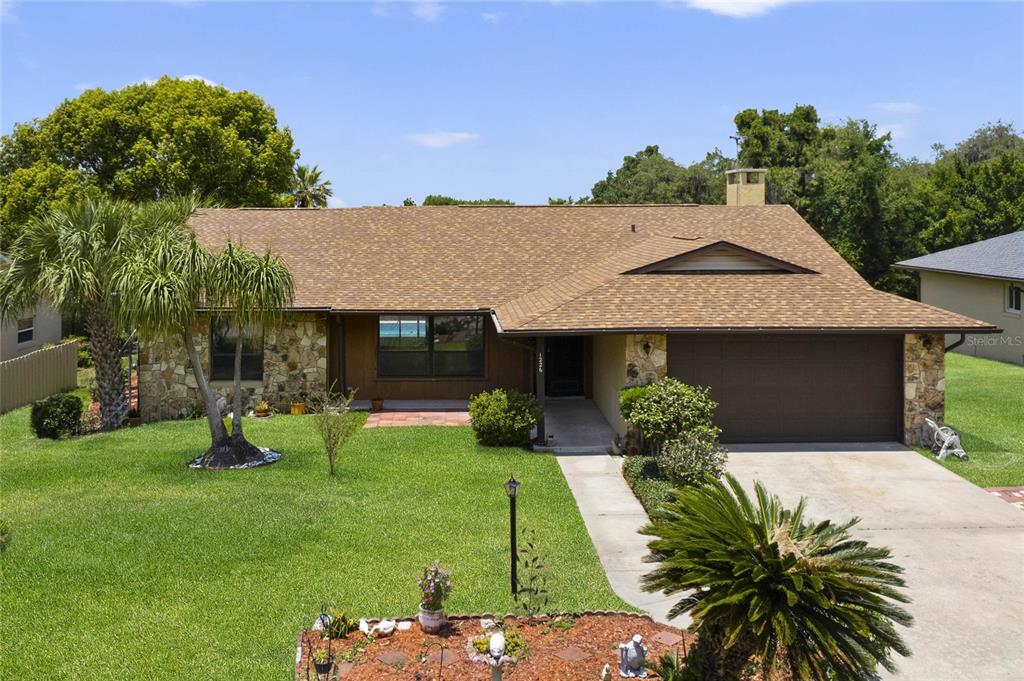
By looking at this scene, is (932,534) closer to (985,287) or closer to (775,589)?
(775,589)

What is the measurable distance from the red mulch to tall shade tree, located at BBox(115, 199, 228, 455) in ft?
26.7

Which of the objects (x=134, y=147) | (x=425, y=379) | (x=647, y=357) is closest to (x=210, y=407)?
(x=425, y=379)

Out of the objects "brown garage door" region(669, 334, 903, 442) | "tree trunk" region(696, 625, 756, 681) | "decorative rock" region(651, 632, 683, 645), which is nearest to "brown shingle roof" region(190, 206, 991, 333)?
"brown garage door" region(669, 334, 903, 442)

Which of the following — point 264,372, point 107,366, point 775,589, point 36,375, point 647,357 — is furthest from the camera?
point 36,375

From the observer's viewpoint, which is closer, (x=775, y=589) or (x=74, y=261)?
(x=775, y=589)

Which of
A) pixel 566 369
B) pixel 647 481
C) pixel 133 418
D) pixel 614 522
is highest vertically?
pixel 566 369

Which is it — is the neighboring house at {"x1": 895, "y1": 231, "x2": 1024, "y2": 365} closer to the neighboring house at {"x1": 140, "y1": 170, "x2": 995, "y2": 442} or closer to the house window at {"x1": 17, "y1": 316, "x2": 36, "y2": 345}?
the neighboring house at {"x1": 140, "y1": 170, "x2": 995, "y2": 442}

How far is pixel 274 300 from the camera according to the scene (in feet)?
52.0

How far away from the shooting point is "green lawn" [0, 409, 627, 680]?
8.48m

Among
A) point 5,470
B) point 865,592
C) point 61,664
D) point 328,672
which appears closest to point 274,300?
point 5,470

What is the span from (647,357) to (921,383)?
17.9ft

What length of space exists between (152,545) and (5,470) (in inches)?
247

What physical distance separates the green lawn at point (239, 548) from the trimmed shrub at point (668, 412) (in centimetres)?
185

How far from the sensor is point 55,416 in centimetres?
1858
